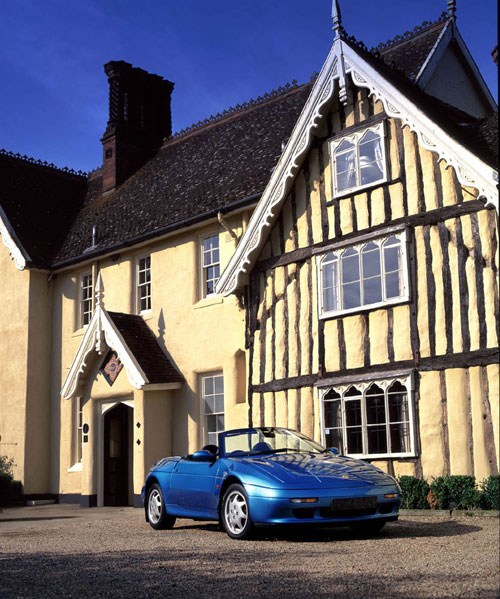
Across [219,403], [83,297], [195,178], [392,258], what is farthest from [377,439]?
[83,297]

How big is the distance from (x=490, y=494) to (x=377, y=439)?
2658 millimetres

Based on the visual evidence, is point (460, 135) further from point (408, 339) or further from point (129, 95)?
point (129, 95)

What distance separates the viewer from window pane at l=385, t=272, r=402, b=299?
1448cm

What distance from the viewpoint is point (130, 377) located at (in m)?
18.4

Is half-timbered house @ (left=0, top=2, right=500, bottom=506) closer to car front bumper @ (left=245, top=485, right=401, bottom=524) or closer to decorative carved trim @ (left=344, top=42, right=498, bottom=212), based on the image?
decorative carved trim @ (left=344, top=42, right=498, bottom=212)

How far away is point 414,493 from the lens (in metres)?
13.1

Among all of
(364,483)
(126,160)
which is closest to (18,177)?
(126,160)

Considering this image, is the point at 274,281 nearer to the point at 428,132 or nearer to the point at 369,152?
the point at 369,152

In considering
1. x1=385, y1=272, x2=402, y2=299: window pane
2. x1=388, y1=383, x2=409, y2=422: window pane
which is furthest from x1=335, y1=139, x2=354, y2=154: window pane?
x1=388, y1=383, x2=409, y2=422: window pane

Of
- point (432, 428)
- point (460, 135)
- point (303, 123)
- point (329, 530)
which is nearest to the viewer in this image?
point (329, 530)

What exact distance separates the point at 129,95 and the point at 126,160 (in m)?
2.21

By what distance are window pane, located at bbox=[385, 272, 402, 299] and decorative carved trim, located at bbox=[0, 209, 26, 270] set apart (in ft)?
38.6

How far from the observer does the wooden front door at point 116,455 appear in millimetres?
19938

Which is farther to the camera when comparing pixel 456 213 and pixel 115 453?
pixel 115 453
